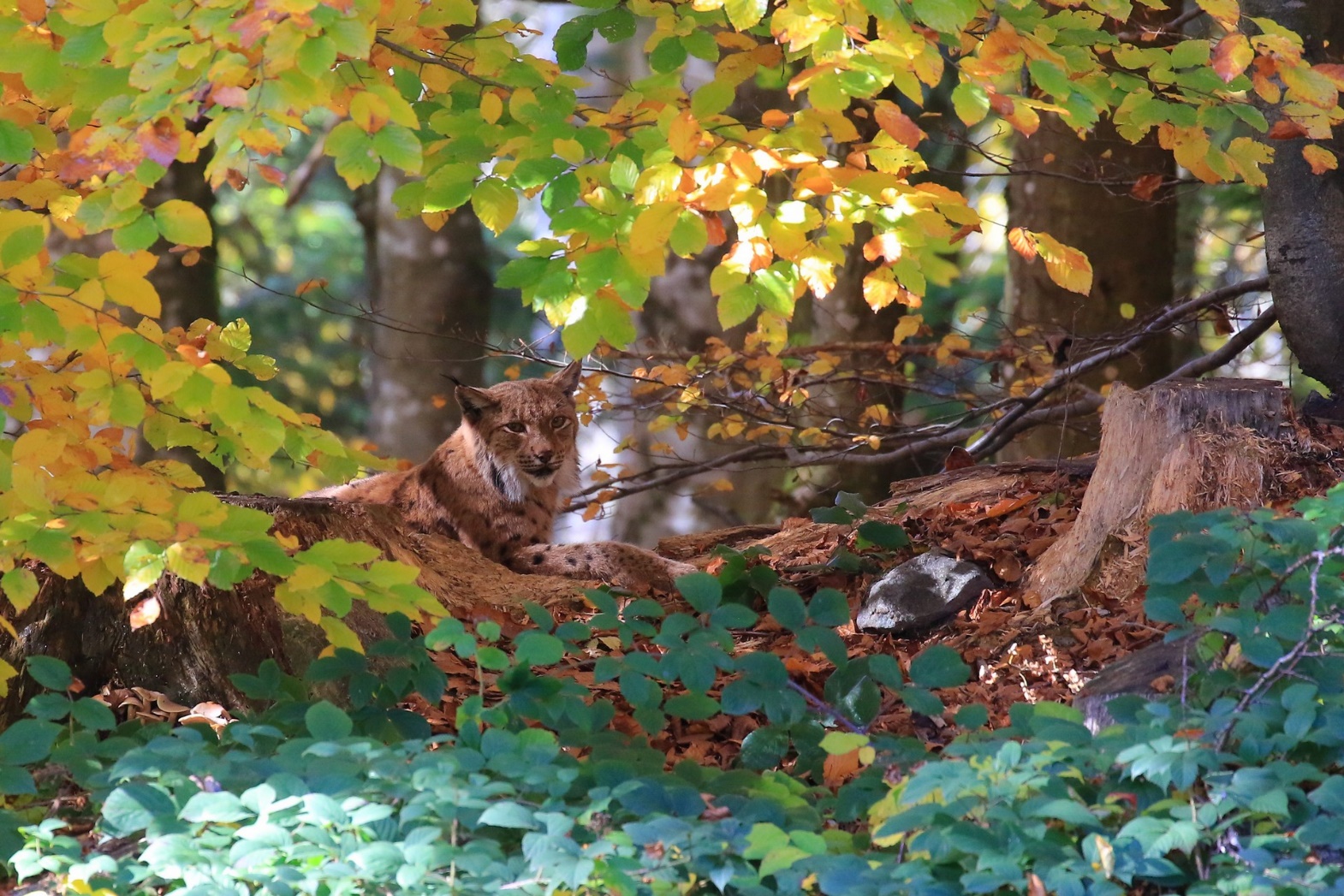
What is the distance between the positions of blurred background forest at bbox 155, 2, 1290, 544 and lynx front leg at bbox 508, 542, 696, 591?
1046 millimetres

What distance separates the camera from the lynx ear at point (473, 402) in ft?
22.6

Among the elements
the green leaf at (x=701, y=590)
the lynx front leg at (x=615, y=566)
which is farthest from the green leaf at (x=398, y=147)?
the lynx front leg at (x=615, y=566)

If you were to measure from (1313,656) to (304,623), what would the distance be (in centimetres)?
332

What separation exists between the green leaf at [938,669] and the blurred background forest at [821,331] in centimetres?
120

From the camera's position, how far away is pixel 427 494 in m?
7.14

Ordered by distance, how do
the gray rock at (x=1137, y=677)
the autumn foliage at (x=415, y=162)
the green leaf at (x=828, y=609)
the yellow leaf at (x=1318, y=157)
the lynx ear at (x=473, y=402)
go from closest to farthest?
1. the autumn foliage at (x=415, y=162)
2. the gray rock at (x=1137, y=677)
3. the green leaf at (x=828, y=609)
4. the yellow leaf at (x=1318, y=157)
5. the lynx ear at (x=473, y=402)

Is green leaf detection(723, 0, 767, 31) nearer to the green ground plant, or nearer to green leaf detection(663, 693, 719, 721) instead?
the green ground plant

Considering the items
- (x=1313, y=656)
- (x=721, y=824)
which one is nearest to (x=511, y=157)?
(x=721, y=824)

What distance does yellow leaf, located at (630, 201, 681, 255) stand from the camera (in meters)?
3.37

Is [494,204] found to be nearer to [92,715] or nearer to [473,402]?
[92,715]

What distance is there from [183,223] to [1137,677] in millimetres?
2892

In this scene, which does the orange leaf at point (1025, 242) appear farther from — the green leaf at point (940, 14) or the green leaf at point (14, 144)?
the green leaf at point (14, 144)

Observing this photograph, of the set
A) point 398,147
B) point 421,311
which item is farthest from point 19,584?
point 421,311

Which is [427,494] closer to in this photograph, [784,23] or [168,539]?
[168,539]
